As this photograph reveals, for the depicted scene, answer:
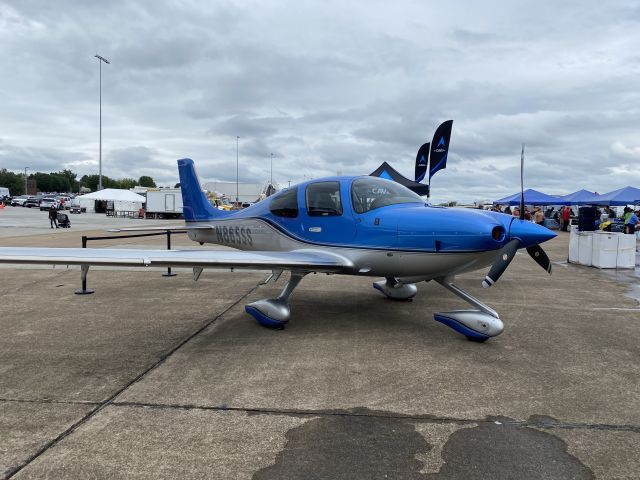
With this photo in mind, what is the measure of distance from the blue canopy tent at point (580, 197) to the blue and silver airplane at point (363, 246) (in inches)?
1143

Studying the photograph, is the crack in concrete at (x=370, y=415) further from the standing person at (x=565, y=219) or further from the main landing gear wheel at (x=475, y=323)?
the standing person at (x=565, y=219)

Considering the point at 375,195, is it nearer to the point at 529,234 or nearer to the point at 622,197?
the point at 529,234

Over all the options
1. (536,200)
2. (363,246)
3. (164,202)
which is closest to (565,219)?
(536,200)

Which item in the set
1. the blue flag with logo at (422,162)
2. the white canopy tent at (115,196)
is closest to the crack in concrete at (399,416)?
the blue flag with logo at (422,162)

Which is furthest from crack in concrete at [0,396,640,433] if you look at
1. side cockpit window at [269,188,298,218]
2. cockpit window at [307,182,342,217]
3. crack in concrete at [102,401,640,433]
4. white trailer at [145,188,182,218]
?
white trailer at [145,188,182,218]

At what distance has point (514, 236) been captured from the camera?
4953 mm

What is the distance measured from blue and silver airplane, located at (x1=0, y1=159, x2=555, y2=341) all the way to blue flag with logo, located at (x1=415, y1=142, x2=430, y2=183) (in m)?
16.9

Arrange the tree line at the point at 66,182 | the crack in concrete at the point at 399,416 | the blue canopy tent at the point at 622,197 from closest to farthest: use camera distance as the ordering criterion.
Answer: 1. the crack in concrete at the point at 399,416
2. the blue canopy tent at the point at 622,197
3. the tree line at the point at 66,182

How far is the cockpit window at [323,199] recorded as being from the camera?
6176mm

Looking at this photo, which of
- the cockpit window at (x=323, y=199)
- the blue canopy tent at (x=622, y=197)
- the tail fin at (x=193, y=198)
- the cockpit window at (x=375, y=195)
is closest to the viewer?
the cockpit window at (x=375, y=195)

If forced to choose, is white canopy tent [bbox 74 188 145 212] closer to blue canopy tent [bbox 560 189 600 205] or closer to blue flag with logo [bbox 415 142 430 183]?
blue flag with logo [bbox 415 142 430 183]

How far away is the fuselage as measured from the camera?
16.9ft

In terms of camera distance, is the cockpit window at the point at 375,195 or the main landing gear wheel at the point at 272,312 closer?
the main landing gear wheel at the point at 272,312

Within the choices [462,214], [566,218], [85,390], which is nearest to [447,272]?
[462,214]
